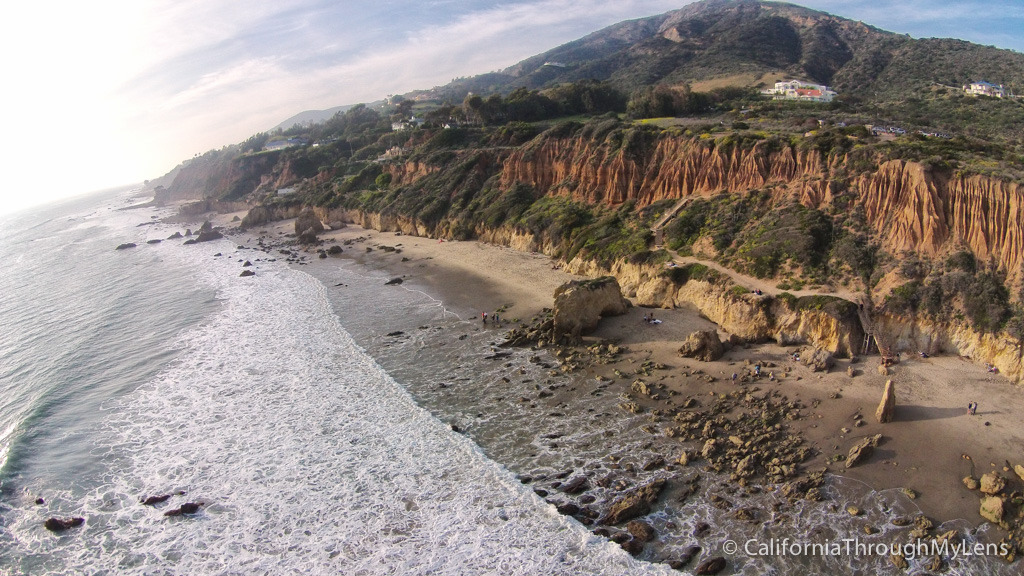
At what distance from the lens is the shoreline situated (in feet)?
53.6

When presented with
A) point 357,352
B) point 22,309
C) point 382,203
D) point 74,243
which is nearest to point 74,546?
point 357,352

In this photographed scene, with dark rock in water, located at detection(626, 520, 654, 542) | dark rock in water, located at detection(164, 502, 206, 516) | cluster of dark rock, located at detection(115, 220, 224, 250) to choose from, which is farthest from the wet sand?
cluster of dark rock, located at detection(115, 220, 224, 250)

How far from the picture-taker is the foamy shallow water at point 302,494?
15039 mm

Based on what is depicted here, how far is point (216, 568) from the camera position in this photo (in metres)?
15.1

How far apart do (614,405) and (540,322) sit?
975 cm

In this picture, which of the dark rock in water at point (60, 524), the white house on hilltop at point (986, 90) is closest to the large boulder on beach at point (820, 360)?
the dark rock in water at point (60, 524)

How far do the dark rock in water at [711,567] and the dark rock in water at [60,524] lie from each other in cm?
2015

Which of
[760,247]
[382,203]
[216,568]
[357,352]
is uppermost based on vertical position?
[382,203]

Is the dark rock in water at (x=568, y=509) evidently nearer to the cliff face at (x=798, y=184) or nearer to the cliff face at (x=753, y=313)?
the cliff face at (x=753, y=313)

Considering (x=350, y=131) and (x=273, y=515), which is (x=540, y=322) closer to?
(x=273, y=515)

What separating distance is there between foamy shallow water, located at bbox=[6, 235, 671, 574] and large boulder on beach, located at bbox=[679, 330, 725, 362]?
12127 mm

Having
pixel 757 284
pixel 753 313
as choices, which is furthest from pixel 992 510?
pixel 757 284

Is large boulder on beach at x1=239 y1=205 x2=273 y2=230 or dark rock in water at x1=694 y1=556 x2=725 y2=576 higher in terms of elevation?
large boulder on beach at x1=239 y1=205 x2=273 y2=230

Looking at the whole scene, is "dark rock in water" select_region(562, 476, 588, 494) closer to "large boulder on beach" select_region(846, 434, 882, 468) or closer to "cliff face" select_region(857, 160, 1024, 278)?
"large boulder on beach" select_region(846, 434, 882, 468)
